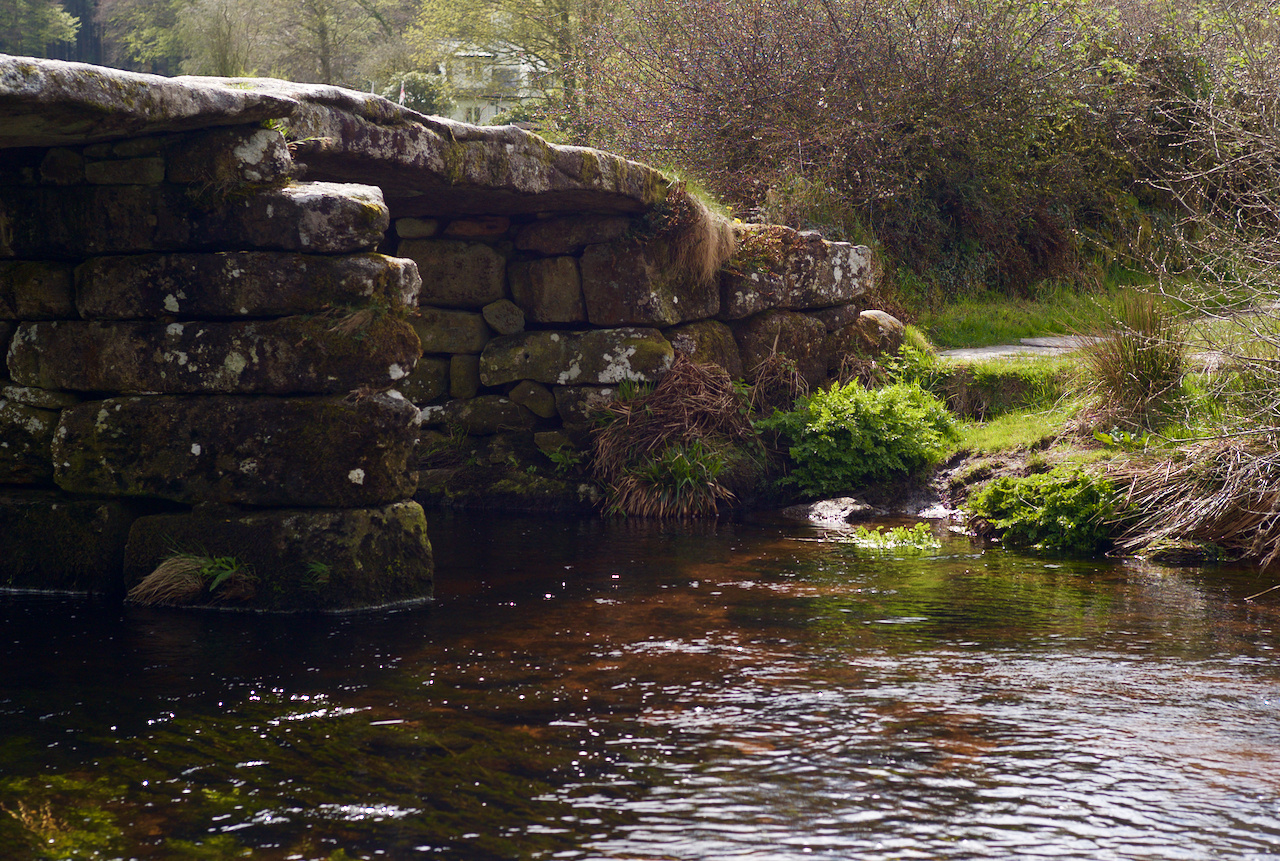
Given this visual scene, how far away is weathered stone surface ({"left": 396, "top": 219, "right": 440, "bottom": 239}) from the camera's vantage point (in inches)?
384

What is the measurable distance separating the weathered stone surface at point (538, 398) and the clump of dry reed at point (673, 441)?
506mm

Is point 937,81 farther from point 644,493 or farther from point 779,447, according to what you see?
point 644,493

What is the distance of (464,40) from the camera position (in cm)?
2617

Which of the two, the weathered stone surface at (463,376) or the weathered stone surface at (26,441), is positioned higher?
the weathered stone surface at (463,376)

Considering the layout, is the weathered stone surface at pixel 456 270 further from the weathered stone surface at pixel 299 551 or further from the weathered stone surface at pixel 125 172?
the weathered stone surface at pixel 299 551

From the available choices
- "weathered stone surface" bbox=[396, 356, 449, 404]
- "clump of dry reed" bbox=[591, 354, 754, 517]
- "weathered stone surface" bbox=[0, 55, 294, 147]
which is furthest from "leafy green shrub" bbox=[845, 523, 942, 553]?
"weathered stone surface" bbox=[0, 55, 294, 147]

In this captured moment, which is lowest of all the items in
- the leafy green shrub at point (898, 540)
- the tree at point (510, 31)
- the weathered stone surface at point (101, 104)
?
the leafy green shrub at point (898, 540)

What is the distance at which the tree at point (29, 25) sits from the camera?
32156 millimetres

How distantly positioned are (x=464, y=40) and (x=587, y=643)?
2326 cm

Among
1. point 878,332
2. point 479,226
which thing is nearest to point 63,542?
point 479,226

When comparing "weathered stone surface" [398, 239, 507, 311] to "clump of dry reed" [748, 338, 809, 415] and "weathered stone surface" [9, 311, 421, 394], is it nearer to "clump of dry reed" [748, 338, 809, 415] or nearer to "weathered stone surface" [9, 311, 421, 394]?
"clump of dry reed" [748, 338, 809, 415]

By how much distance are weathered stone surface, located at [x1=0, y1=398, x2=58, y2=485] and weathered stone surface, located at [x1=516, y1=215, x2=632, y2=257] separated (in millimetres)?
4376

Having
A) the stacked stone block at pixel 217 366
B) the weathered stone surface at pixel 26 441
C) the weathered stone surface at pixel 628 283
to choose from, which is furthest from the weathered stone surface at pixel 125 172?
the weathered stone surface at pixel 628 283

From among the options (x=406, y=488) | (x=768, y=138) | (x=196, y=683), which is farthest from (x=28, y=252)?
(x=768, y=138)
